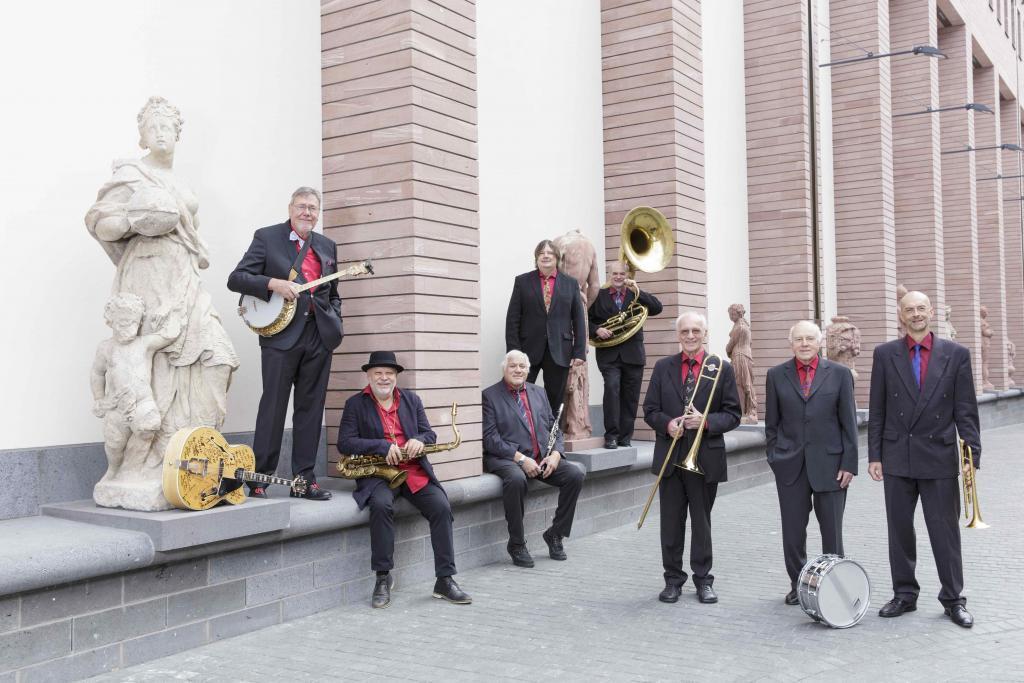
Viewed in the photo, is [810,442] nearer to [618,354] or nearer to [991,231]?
[618,354]

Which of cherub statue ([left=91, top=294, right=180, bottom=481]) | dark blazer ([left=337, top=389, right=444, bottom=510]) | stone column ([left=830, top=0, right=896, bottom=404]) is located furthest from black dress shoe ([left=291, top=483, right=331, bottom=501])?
stone column ([left=830, top=0, right=896, bottom=404])

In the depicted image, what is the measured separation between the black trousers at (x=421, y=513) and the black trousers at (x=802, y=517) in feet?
6.82

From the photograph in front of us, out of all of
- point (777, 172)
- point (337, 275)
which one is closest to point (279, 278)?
point (337, 275)

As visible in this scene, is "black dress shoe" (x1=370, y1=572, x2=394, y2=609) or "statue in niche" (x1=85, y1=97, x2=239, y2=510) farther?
"black dress shoe" (x1=370, y1=572, x2=394, y2=609)

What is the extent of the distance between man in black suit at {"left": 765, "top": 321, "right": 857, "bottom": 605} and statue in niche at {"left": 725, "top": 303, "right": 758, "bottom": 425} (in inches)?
266

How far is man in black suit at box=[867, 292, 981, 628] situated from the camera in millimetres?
5602

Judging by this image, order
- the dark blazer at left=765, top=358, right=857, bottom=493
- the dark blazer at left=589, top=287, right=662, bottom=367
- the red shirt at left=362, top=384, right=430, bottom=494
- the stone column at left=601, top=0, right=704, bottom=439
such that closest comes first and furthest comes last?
the dark blazer at left=765, top=358, right=857, bottom=493, the red shirt at left=362, top=384, right=430, bottom=494, the dark blazer at left=589, top=287, right=662, bottom=367, the stone column at left=601, top=0, right=704, bottom=439

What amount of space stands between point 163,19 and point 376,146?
1.64m

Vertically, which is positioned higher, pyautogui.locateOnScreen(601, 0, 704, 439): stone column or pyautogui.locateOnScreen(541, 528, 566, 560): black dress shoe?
pyautogui.locateOnScreen(601, 0, 704, 439): stone column

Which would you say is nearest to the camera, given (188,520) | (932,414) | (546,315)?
(188,520)

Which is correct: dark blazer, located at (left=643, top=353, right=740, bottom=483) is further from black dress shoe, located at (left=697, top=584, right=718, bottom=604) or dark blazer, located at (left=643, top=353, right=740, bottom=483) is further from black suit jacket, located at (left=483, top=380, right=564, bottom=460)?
black suit jacket, located at (left=483, top=380, right=564, bottom=460)

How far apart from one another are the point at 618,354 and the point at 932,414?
4345 millimetres

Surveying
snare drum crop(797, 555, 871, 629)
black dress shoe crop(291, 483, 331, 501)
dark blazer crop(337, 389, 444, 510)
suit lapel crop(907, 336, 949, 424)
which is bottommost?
snare drum crop(797, 555, 871, 629)

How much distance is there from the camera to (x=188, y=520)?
196 inches
